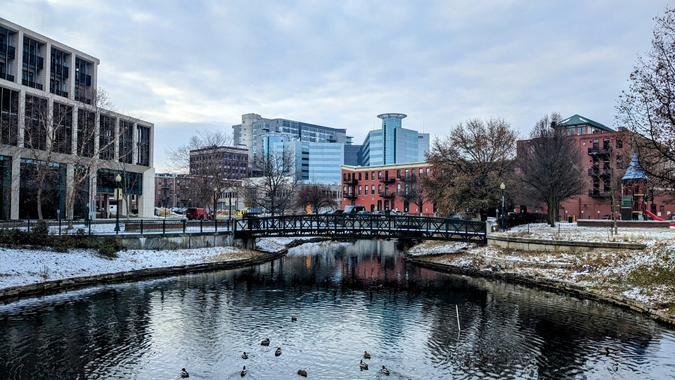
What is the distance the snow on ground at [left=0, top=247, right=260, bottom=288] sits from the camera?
26.1m

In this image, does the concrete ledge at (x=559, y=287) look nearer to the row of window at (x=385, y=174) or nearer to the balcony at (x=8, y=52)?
the balcony at (x=8, y=52)

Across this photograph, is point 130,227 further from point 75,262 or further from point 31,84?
point 31,84

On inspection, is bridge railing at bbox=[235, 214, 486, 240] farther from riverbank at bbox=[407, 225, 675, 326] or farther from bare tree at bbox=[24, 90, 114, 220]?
bare tree at bbox=[24, 90, 114, 220]

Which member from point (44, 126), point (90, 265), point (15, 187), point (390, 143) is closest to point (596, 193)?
point (90, 265)

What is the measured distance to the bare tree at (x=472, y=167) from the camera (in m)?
50.3

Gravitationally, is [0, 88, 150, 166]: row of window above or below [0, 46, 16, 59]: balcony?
below

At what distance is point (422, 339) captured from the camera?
19.0m

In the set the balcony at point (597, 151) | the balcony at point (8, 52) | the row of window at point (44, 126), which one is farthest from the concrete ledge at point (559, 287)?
the balcony at point (8, 52)

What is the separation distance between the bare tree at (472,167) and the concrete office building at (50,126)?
105 ft

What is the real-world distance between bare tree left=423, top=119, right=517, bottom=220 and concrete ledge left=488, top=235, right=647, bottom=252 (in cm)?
1027

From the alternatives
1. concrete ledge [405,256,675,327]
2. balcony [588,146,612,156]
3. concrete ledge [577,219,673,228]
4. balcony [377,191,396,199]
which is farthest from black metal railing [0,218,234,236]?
balcony [588,146,612,156]

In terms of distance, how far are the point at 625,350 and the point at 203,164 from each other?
52.2 m

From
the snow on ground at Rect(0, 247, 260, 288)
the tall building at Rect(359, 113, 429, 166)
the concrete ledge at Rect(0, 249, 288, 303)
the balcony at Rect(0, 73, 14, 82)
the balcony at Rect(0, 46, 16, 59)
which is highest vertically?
the tall building at Rect(359, 113, 429, 166)

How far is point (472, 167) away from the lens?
2074 inches
